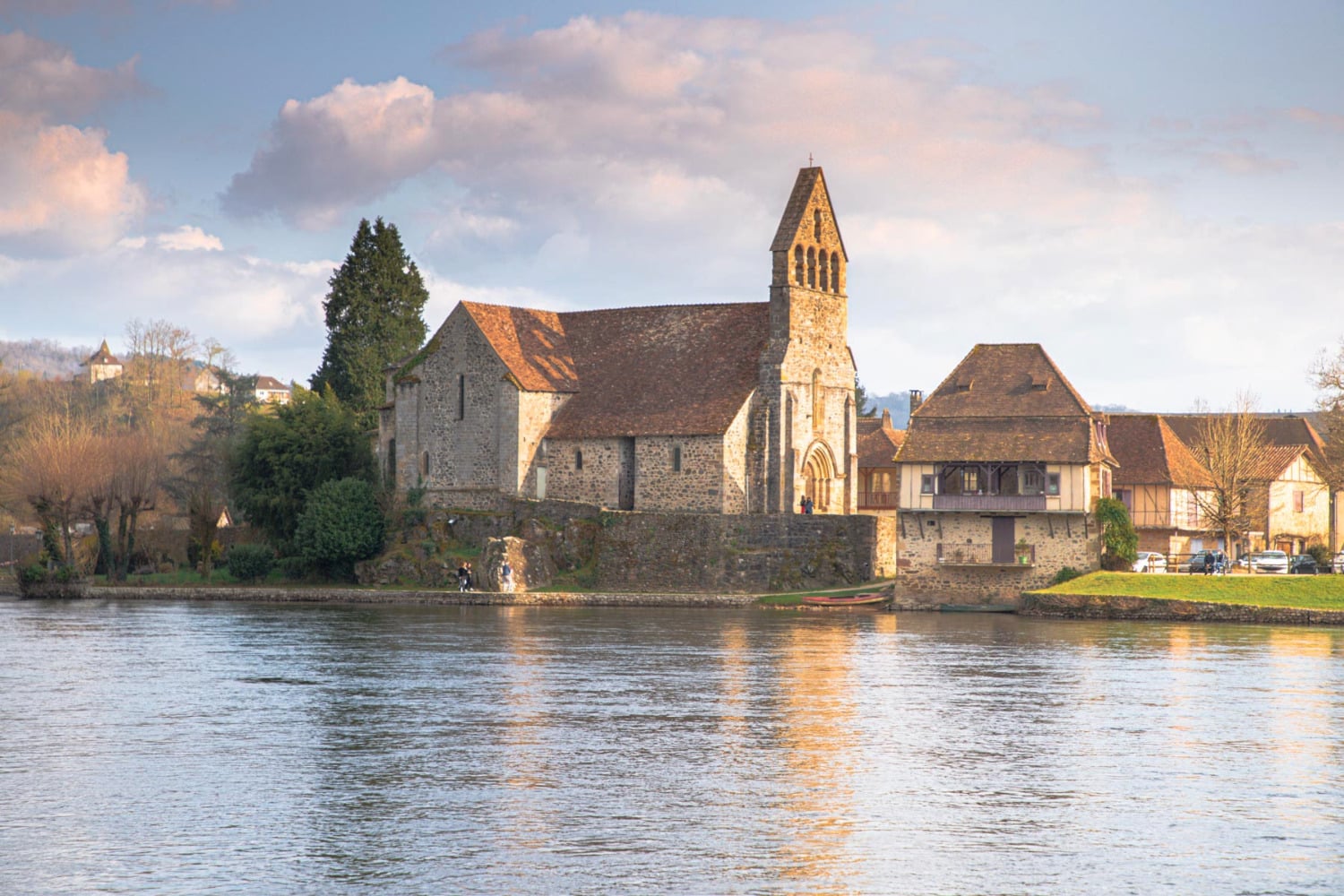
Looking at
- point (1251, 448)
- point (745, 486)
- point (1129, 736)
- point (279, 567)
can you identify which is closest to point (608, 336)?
point (745, 486)

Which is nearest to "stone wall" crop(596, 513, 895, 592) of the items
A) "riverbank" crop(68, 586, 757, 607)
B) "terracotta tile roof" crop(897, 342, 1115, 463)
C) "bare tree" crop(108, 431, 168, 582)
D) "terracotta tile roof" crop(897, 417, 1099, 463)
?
"riverbank" crop(68, 586, 757, 607)

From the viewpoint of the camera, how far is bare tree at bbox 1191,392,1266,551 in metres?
67.8

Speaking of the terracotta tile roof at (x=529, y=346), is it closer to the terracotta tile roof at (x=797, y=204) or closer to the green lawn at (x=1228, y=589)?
the terracotta tile roof at (x=797, y=204)

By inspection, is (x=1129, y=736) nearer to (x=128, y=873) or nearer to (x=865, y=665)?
(x=865, y=665)

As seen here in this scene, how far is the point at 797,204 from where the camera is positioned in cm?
6925

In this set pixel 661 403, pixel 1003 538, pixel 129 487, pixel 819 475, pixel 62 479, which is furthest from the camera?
pixel 129 487

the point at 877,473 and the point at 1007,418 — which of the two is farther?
the point at 877,473

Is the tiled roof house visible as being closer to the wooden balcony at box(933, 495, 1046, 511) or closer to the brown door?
the brown door

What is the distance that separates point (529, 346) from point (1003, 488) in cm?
2380

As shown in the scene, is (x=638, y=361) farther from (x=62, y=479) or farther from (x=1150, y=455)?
(x=62, y=479)

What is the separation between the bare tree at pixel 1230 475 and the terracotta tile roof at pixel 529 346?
28357mm

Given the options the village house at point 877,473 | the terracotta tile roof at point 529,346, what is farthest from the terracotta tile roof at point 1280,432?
the terracotta tile roof at point 529,346

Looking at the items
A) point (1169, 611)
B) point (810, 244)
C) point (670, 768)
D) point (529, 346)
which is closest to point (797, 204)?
point (810, 244)

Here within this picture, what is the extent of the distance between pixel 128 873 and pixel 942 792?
10803 mm
